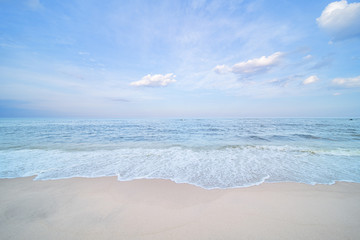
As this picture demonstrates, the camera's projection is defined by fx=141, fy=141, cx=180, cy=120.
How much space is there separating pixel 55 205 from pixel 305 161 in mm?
9258

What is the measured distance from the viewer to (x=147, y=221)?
2635 millimetres

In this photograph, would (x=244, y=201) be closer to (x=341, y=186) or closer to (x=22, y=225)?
(x=341, y=186)

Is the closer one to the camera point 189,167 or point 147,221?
point 147,221

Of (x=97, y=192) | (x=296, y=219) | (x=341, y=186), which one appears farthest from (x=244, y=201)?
(x=97, y=192)

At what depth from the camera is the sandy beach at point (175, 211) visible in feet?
7.73

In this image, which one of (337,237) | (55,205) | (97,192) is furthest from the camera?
(97,192)

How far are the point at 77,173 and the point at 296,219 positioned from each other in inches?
251

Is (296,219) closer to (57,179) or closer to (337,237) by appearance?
(337,237)

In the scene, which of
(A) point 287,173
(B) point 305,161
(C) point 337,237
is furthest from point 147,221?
(B) point 305,161

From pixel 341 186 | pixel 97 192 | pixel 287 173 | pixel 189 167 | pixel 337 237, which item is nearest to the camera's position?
pixel 337 237

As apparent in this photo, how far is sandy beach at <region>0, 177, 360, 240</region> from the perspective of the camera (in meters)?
2.36

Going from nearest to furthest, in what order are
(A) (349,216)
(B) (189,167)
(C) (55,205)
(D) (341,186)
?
1. (A) (349,216)
2. (C) (55,205)
3. (D) (341,186)
4. (B) (189,167)

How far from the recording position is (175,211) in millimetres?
2918

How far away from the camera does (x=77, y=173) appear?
201 inches
